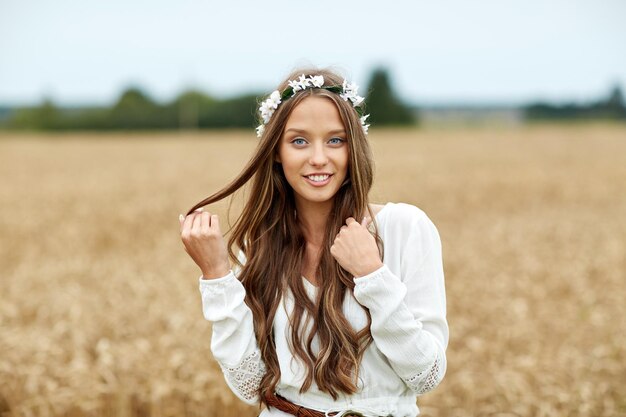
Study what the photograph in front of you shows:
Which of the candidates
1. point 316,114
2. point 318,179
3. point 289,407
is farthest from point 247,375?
point 316,114

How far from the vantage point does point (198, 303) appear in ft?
23.8

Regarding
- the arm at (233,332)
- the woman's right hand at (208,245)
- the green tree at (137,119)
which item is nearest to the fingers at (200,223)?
the woman's right hand at (208,245)

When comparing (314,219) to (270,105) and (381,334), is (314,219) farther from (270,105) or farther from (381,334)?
(381,334)

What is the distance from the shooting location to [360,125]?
8.23 ft

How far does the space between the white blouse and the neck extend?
0.20m

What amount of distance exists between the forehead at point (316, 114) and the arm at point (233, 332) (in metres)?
0.54

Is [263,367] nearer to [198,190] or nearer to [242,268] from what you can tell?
[242,268]

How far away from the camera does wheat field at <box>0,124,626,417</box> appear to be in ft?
16.1

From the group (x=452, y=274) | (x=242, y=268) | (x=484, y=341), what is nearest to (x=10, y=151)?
(x=452, y=274)

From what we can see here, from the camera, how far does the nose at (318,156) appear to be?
7.96ft

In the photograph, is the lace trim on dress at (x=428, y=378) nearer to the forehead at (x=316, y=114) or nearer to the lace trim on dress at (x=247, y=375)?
the lace trim on dress at (x=247, y=375)

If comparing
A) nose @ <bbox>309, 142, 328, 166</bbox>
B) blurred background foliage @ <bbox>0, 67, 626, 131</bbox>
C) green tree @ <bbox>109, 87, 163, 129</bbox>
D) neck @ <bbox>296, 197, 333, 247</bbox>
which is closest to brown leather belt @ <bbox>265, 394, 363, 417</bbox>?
neck @ <bbox>296, 197, 333, 247</bbox>

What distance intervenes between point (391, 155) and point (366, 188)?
3022cm

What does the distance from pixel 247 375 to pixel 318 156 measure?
75cm
